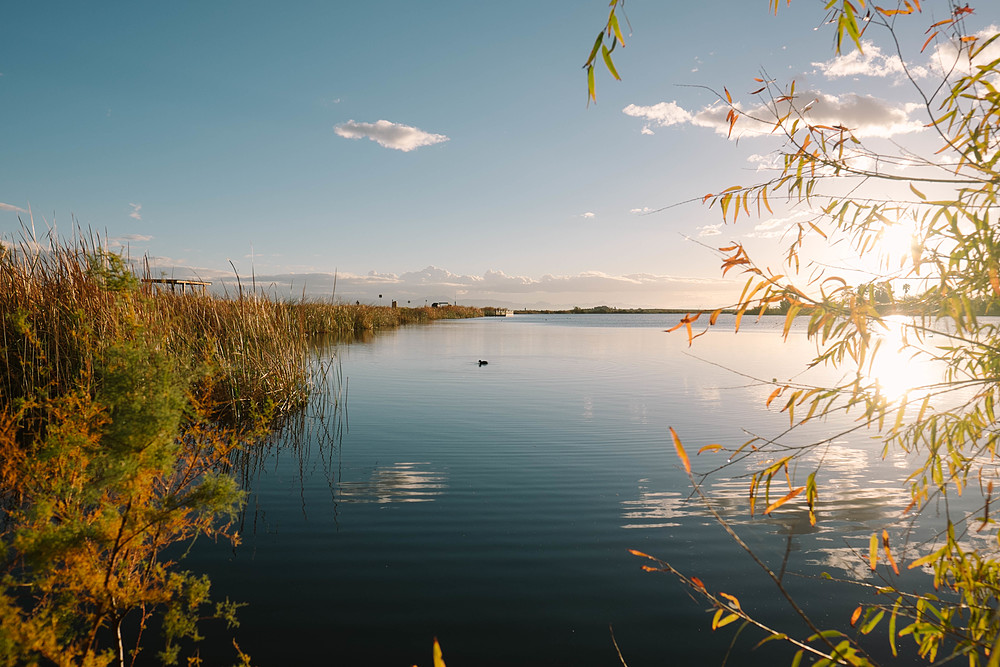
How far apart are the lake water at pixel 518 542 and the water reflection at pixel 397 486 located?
0.10 feet

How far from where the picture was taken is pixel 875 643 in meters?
3.24

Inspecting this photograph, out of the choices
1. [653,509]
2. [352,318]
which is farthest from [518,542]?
[352,318]

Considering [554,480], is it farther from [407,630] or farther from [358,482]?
[407,630]

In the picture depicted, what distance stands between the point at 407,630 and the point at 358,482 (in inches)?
119

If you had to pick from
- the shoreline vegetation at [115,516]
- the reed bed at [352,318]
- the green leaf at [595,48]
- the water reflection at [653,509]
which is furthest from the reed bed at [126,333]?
the reed bed at [352,318]

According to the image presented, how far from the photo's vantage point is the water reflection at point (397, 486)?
5642 mm

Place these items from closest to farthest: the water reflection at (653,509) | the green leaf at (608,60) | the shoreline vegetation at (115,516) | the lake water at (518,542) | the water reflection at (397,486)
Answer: the green leaf at (608,60)
the shoreline vegetation at (115,516)
the lake water at (518,542)
the water reflection at (653,509)
the water reflection at (397,486)

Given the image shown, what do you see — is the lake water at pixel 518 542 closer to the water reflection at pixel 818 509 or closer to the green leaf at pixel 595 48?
the water reflection at pixel 818 509

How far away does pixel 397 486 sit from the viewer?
602 centimetres

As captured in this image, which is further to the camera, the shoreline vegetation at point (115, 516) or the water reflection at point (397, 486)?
the water reflection at point (397, 486)

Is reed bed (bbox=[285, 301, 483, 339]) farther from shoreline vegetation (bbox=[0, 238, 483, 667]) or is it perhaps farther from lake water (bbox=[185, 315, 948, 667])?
shoreline vegetation (bbox=[0, 238, 483, 667])

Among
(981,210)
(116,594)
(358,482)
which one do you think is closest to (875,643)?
(981,210)

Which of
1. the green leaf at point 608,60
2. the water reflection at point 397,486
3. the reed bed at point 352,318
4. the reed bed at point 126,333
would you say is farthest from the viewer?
the reed bed at point 352,318

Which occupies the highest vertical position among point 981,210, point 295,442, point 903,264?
point 981,210
